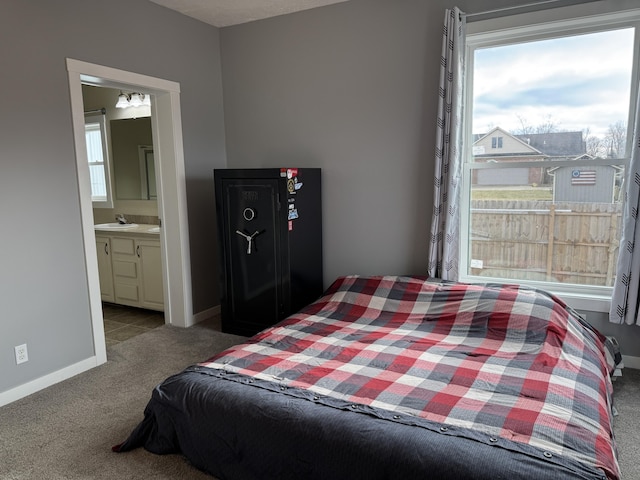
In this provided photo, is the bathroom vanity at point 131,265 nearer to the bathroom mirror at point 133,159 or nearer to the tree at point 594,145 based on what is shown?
the bathroom mirror at point 133,159

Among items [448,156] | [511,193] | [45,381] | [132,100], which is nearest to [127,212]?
[132,100]

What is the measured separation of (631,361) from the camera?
2980 millimetres

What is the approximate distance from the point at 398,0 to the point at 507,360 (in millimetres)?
2604

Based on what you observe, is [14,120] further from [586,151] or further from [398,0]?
[586,151]

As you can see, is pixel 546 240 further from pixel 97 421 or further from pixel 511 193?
pixel 97 421

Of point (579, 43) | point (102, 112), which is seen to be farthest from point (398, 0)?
point (102, 112)

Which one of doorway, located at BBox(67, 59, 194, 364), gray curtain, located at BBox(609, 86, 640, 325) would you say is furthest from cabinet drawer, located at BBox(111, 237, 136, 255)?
gray curtain, located at BBox(609, 86, 640, 325)

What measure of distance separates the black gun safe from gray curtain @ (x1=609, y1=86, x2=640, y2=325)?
2.13m

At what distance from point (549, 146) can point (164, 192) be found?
3.03 meters

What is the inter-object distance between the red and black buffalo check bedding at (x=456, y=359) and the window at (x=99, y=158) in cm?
314

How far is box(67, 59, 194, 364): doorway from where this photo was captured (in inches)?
121

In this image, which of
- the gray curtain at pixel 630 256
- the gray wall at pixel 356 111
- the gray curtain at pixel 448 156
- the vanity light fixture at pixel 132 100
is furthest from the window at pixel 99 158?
the gray curtain at pixel 630 256

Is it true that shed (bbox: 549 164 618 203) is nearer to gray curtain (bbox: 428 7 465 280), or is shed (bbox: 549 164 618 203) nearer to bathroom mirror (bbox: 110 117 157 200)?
gray curtain (bbox: 428 7 465 280)

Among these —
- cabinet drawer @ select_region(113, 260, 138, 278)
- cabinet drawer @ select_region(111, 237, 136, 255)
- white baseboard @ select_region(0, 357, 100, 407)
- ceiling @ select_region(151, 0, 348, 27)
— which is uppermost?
ceiling @ select_region(151, 0, 348, 27)
